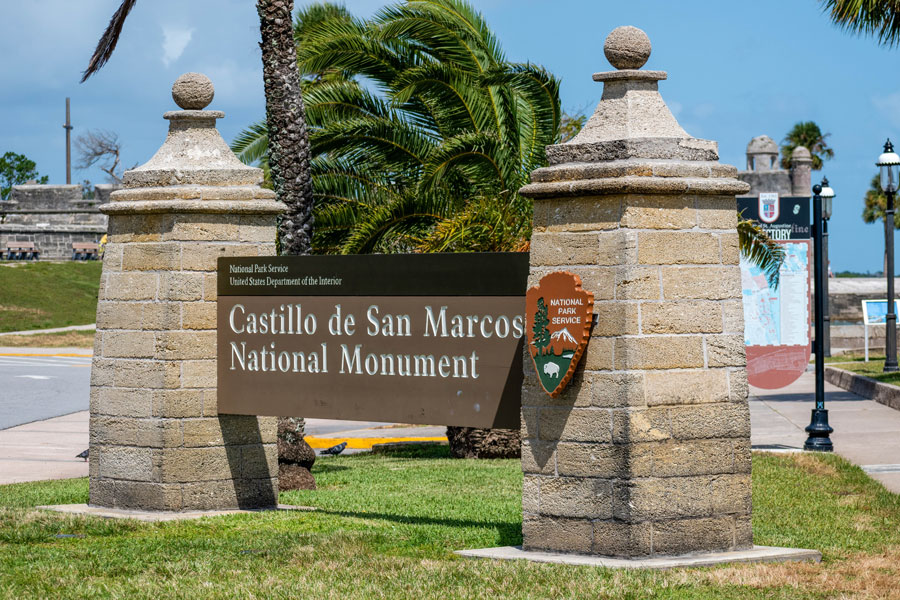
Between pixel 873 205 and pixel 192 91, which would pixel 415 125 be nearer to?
pixel 192 91

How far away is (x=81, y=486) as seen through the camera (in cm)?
1170

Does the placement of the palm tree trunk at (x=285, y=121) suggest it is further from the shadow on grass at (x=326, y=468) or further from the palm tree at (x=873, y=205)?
the palm tree at (x=873, y=205)

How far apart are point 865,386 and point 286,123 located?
1369 centimetres

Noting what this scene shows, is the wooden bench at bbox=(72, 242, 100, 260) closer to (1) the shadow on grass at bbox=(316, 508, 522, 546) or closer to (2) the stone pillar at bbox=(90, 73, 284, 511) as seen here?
(2) the stone pillar at bbox=(90, 73, 284, 511)

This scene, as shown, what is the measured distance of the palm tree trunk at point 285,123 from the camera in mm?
11867

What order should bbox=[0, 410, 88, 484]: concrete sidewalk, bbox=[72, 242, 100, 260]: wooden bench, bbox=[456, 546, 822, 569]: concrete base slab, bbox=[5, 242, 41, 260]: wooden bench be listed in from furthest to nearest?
bbox=[72, 242, 100, 260]: wooden bench
bbox=[5, 242, 41, 260]: wooden bench
bbox=[0, 410, 88, 484]: concrete sidewalk
bbox=[456, 546, 822, 569]: concrete base slab

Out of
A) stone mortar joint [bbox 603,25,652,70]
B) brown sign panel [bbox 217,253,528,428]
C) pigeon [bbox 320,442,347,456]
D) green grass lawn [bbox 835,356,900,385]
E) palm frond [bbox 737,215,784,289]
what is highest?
stone mortar joint [bbox 603,25,652,70]

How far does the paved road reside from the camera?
19828 mm

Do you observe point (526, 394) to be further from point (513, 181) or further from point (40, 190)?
point (40, 190)

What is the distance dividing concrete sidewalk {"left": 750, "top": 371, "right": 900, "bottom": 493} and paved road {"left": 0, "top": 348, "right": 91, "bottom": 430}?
10.7 m

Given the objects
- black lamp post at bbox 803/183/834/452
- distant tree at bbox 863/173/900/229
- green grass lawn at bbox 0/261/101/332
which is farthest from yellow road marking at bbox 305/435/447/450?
distant tree at bbox 863/173/900/229

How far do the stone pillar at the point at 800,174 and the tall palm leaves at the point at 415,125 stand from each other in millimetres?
37569

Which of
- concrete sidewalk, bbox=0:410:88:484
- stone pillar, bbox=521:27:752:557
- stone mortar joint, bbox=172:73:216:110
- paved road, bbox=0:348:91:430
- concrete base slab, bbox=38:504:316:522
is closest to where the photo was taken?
stone pillar, bbox=521:27:752:557

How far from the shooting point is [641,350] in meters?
7.17
